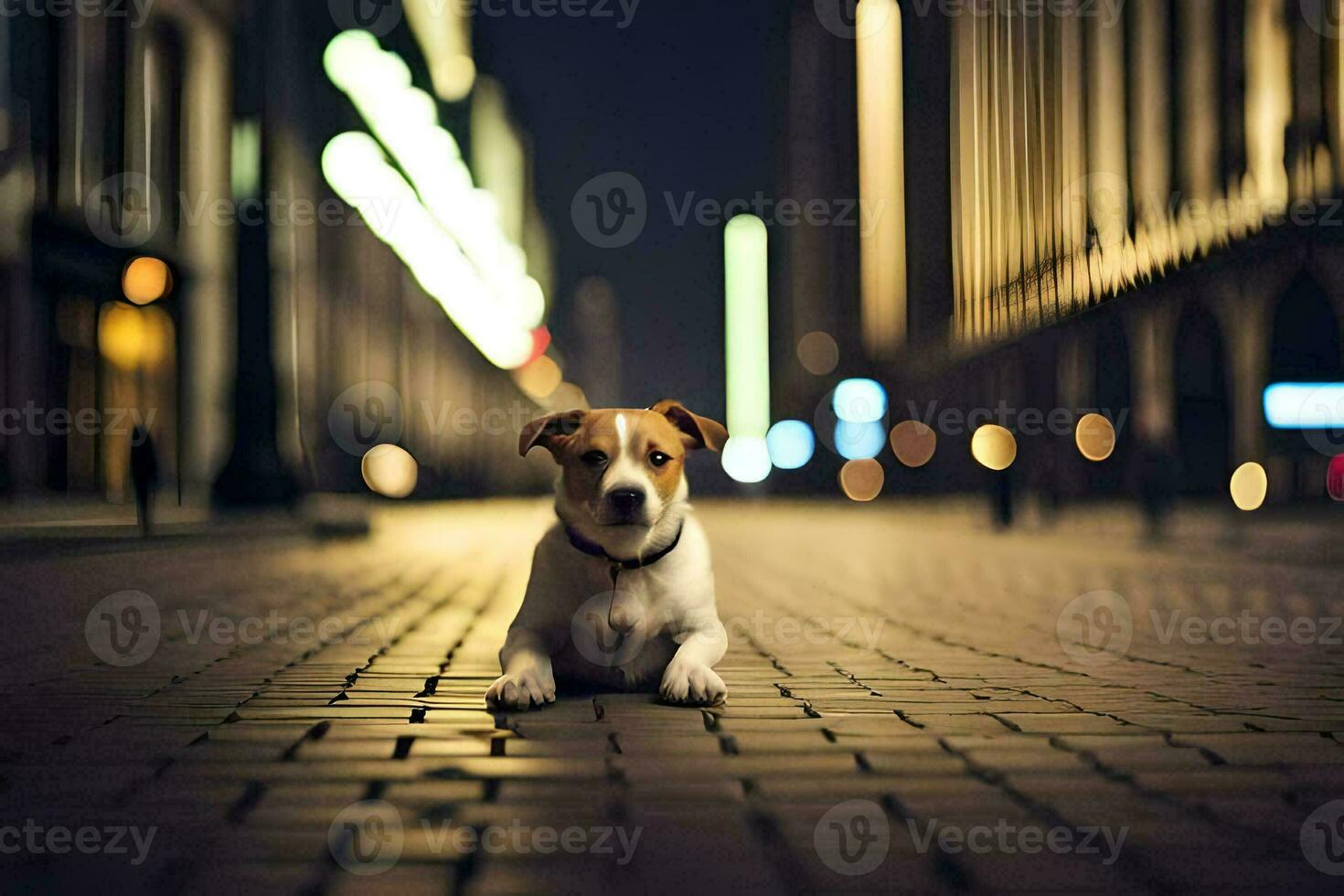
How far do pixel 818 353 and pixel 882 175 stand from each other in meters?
34.3

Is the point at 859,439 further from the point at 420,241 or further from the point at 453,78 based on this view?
the point at 420,241

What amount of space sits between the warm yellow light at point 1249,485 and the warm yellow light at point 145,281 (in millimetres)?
24096

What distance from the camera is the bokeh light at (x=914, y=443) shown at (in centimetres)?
6184

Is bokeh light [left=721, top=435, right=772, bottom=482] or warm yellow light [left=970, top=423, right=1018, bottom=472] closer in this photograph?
warm yellow light [left=970, top=423, right=1018, bottom=472]

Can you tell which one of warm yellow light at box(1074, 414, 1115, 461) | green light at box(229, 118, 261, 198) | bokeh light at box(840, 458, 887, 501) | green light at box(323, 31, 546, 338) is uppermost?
green light at box(323, 31, 546, 338)

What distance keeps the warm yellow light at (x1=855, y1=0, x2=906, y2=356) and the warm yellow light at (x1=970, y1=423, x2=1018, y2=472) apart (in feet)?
172

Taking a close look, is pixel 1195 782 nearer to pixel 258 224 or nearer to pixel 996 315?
pixel 258 224

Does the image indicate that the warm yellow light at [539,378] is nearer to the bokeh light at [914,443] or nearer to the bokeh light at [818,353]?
the bokeh light at [818,353]

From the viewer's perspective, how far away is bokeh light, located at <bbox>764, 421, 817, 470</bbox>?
112 metres

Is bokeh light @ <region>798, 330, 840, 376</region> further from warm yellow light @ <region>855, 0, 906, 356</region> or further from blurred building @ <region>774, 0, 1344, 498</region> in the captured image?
blurred building @ <region>774, 0, 1344, 498</region>

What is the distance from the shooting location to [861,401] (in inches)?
3310

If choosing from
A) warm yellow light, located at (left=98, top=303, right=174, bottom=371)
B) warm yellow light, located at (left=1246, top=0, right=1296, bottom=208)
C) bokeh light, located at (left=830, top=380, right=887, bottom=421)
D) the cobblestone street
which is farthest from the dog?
bokeh light, located at (left=830, top=380, right=887, bottom=421)

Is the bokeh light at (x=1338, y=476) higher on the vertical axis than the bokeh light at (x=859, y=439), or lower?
lower

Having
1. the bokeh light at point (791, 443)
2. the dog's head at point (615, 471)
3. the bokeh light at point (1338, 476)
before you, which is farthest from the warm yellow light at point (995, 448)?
the bokeh light at point (791, 443)
